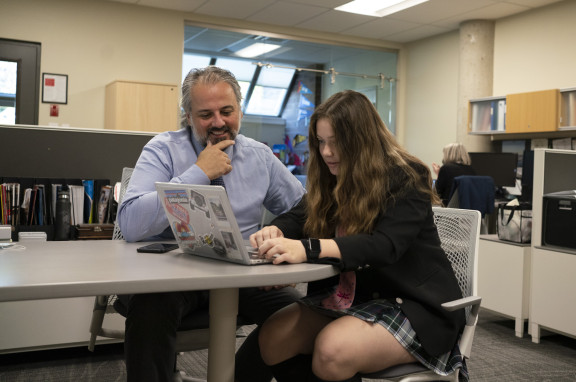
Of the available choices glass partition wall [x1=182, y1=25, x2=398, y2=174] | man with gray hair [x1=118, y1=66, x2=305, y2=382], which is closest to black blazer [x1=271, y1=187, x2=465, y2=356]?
man with gray hair [x1=118, y1=66, x2=305, y2=382]

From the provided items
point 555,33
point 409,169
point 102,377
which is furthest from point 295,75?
point 409,169

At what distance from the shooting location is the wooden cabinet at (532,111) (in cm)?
586

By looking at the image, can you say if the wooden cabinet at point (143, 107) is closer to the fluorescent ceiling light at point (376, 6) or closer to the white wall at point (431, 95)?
the fluorescent ceiling light at point (376, 6)

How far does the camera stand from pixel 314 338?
5.09ft

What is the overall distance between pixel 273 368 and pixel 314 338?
0.47 ft

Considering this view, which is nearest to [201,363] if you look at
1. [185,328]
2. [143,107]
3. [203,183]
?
[185,328]

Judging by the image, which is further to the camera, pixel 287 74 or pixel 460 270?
pixel 287 74

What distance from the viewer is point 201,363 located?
2744 mm

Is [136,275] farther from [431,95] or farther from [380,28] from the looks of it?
[431,95]

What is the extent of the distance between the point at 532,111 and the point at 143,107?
4240 mm

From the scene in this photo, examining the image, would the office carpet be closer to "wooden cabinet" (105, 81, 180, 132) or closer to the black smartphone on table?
the black smartphone on table

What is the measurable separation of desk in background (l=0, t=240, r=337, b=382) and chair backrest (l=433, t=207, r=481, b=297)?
0.52 metres

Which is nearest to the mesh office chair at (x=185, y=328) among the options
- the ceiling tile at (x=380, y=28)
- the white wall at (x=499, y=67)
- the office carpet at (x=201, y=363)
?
the office carpet at (x=201, y=363)

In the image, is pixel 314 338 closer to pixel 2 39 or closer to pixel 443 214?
pixel 443 214
